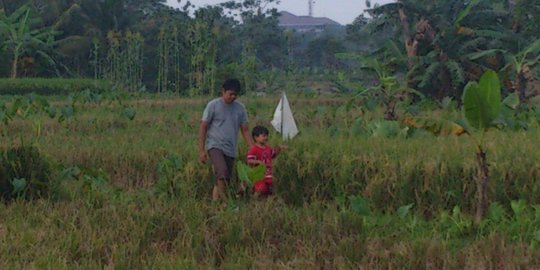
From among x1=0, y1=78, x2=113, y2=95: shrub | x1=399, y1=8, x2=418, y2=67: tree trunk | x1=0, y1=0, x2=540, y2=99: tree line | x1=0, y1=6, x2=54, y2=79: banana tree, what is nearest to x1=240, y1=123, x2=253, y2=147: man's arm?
x1=0, y1=0, x2=540, y2=99: tree line

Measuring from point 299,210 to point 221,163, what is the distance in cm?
92

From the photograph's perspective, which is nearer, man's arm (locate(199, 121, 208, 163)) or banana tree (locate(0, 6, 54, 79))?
man's arm (locate(199, 121, 208, 163))

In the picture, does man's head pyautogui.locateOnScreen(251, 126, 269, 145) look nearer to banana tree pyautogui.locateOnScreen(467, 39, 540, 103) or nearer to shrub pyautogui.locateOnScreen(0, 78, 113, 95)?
banana tree pyautogui.locateOnScreen(467, 39, 540, 103)

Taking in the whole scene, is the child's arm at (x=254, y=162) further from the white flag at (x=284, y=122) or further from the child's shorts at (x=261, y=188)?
Result: the white flag at (x=284, y=122)

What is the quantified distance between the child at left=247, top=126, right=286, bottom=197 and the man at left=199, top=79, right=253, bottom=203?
0.18 meters

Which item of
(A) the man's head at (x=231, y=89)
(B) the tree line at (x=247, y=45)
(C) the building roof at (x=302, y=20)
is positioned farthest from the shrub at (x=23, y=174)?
(C) the building roof at (x=302, y=20)

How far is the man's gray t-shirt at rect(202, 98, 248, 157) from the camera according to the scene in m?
5.64

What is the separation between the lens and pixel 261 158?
5.55 m

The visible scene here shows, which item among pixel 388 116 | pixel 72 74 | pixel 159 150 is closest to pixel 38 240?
pixel 159 150

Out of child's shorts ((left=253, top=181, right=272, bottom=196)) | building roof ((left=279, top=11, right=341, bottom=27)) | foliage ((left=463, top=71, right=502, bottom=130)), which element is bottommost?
child's shorts ((left=253, top=181, right=272, bottom=196))

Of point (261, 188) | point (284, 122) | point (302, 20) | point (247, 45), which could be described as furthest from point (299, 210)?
point (302, 20)

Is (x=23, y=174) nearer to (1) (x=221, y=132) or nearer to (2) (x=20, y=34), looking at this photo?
(1) (x=221, y=132)

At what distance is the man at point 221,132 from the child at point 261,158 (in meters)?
0.18

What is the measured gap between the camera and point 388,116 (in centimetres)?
940
